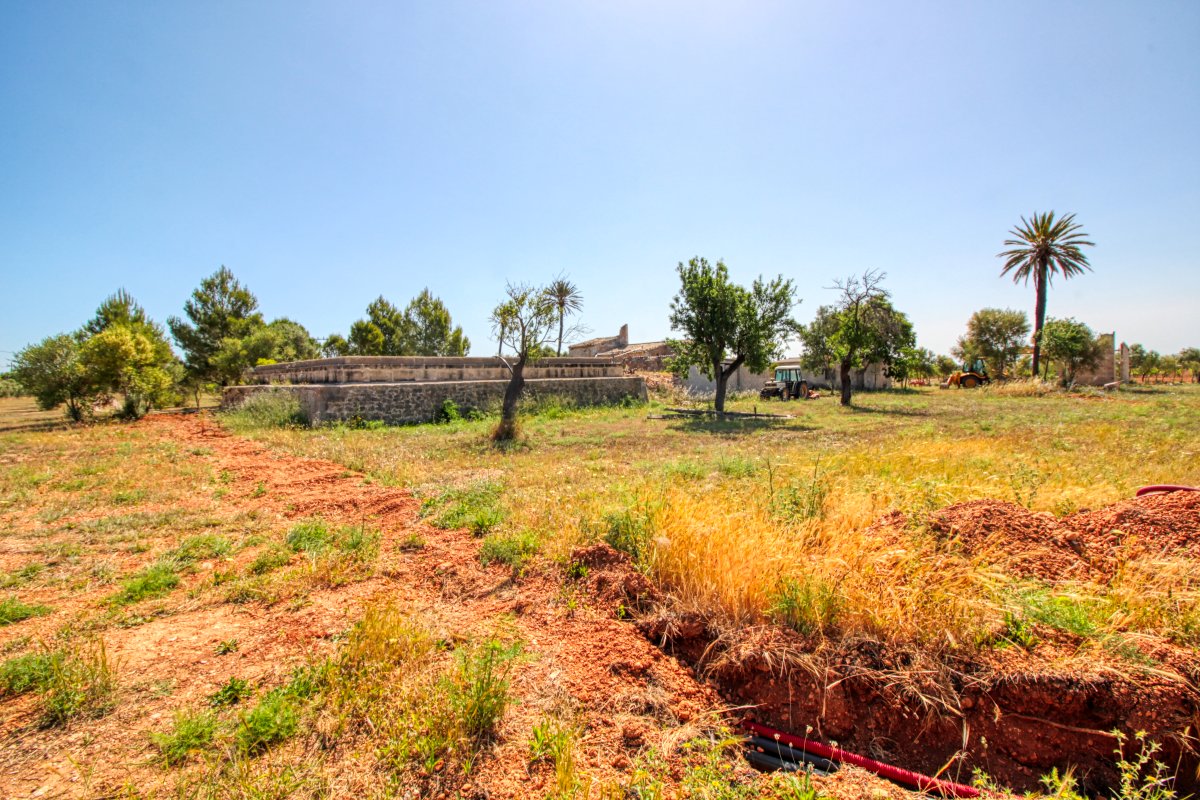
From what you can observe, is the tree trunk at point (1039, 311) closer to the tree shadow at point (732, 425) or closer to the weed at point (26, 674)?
the tree shadow at point (732, 425)

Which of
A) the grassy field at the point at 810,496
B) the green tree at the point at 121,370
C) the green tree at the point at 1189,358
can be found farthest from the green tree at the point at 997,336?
the green tree at the point at 121,370

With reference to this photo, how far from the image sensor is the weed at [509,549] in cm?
454

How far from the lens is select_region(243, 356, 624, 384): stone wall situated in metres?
16.5

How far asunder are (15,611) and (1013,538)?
7882 mm

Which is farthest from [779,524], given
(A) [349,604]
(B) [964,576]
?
(A) [349,604]

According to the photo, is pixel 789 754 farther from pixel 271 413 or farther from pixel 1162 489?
pixel 271 413

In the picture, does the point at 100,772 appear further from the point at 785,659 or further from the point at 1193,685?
the point at 1193,685

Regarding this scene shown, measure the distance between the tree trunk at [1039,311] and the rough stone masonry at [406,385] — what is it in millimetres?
28573

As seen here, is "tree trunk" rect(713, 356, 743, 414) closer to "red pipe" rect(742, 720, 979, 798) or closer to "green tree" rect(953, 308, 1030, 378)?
"red pipe" rect(742, 720, 979, 798)

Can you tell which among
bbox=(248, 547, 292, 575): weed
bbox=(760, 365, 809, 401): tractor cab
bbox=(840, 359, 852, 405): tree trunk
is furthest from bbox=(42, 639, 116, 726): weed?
bbox=(760, 365, 809, 401): tractor cab

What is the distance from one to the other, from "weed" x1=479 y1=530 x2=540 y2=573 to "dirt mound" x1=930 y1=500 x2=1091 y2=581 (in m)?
3.61

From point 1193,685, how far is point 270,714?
4.70m

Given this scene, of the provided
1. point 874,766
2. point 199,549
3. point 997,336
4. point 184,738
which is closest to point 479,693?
point 184,738

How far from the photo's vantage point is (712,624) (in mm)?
3262
